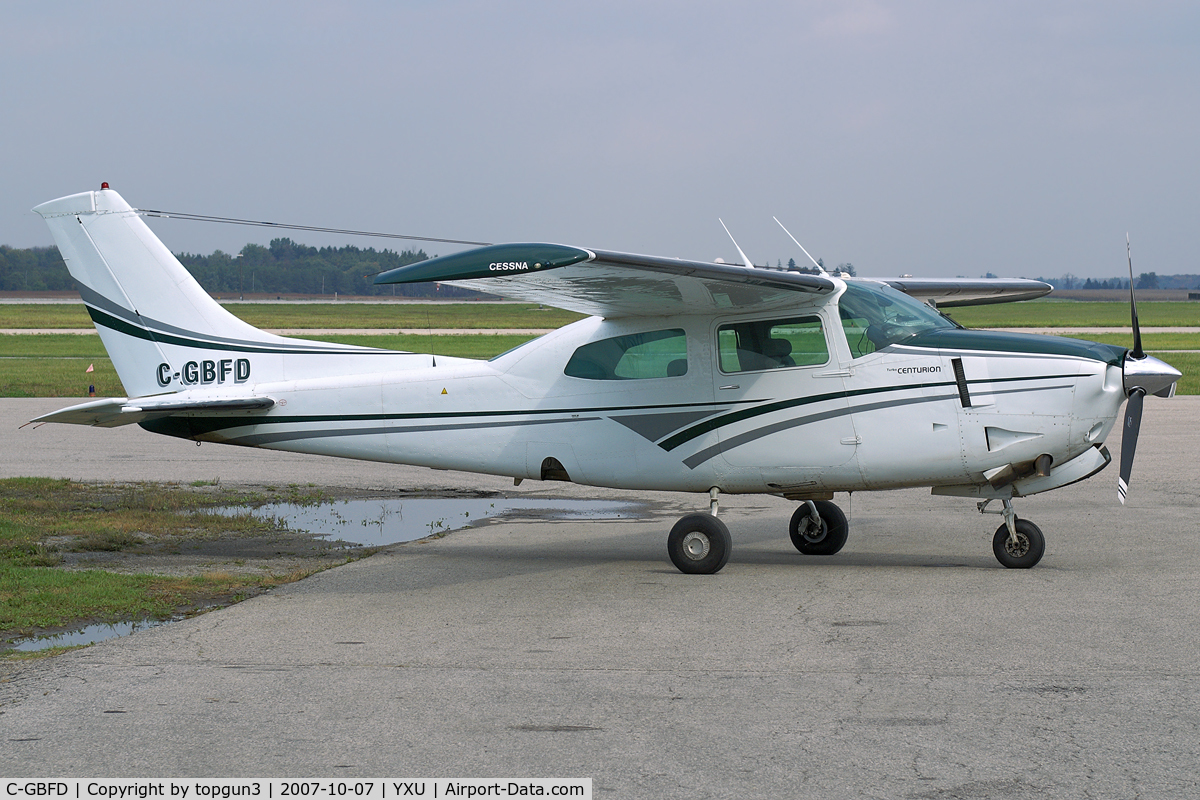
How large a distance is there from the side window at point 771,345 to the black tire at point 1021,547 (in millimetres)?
2061

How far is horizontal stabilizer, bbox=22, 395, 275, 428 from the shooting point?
10156mm

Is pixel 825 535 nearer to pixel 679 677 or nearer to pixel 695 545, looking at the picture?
pixel 695 545

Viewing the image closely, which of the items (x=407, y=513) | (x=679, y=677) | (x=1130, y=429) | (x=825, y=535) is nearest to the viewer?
(x=679, y=677)

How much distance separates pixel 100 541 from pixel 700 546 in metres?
5.87

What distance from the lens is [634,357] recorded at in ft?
32.5

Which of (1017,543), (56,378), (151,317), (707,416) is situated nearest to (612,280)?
(707,416)

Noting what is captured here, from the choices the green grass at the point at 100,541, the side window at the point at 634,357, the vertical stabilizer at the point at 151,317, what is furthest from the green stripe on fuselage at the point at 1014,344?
the green grass at the point at 100,541

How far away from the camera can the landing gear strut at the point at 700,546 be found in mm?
9219

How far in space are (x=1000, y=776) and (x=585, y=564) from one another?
5648mm

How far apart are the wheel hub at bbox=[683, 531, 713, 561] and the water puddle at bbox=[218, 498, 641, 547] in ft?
11.1

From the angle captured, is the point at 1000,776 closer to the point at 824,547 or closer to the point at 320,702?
the point at 320,702

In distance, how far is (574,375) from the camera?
398 inches

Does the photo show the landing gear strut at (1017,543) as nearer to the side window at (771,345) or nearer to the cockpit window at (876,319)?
the cockpit window at (876,319)
